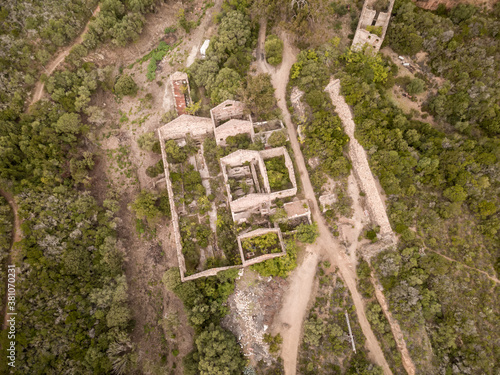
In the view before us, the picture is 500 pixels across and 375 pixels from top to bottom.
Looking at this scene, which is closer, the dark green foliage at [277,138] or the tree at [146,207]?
the dark green foliage at [277,138]

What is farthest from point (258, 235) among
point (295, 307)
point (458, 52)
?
point (458, 52)

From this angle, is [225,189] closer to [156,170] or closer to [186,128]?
[186,128]

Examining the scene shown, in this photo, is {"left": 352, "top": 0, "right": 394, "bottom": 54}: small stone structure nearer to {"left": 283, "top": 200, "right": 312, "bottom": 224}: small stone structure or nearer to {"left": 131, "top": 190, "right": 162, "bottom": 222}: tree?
{"left": 283, "top": 200, "right": 312, "bottom": 224}: small stone structure

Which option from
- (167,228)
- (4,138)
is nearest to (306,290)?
Result: (167,228)

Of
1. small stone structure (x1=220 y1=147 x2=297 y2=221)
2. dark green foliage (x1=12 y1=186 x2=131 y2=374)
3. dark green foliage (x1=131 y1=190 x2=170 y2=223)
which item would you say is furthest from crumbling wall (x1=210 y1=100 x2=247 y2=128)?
dark green foliage (x1=12 y1=186 x2=131 y2=374)

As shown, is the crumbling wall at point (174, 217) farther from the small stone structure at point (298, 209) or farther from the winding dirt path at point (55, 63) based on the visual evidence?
the winding dirt path at point (55, 63)

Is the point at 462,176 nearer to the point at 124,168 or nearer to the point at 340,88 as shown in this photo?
the point at 340,88

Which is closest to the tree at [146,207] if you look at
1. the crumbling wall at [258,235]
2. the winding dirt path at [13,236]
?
the crumbling wall at [258,235]
